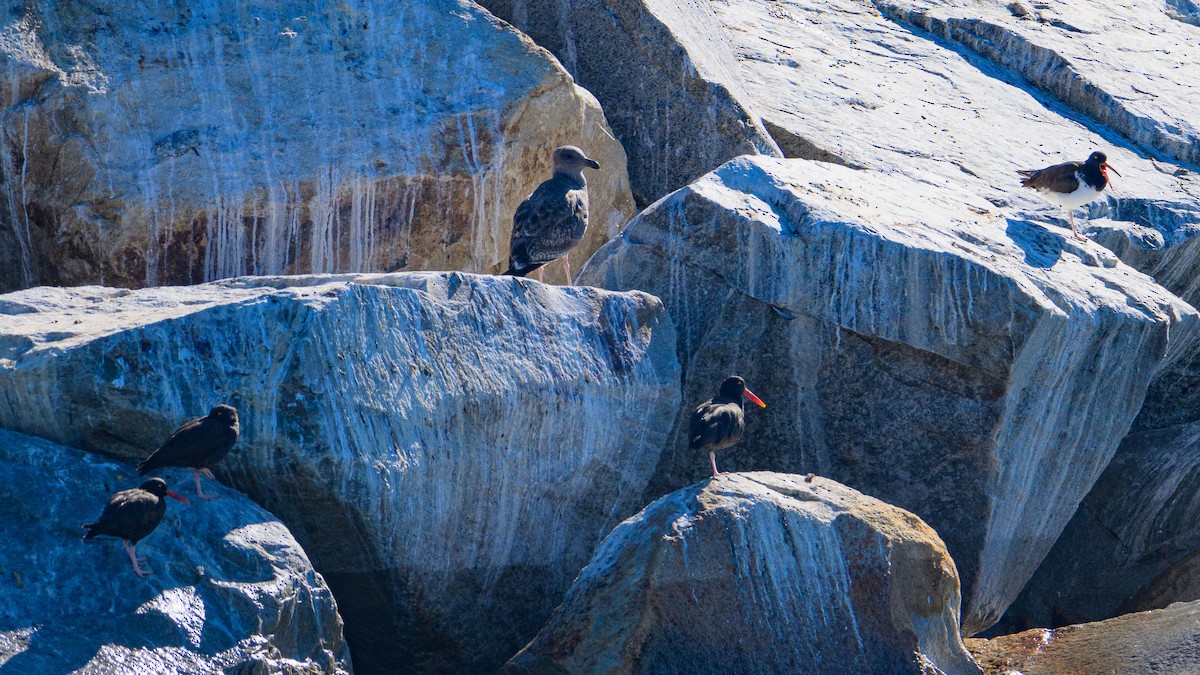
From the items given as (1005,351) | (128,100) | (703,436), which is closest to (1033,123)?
(1005,351)

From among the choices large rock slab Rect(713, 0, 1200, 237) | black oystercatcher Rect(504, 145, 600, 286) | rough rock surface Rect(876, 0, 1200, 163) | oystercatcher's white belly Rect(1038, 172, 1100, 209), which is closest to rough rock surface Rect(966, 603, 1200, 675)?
large rock slab Rect(713, 0, 1200, 237)

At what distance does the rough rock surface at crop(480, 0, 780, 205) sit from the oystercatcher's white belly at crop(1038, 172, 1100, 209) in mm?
2323

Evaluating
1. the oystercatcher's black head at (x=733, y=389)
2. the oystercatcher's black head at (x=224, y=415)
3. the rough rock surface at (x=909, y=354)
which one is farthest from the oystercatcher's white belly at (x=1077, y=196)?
the oystercatcher's black head at (x=224, y=415)

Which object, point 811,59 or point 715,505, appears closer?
point 715,505

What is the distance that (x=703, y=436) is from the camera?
315 inches

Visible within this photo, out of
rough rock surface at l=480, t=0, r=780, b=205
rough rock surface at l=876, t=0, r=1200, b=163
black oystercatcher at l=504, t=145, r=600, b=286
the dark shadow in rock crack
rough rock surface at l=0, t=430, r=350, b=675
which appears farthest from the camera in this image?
rough rock surface at l=876, t=0, r=1200, b=163

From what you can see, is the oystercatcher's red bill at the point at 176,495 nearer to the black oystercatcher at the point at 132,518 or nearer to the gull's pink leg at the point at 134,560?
the black oystercatcher at the point at 132,518

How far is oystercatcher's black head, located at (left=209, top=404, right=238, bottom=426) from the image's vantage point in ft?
22.5

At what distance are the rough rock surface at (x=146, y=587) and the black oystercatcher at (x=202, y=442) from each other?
10.3 inches

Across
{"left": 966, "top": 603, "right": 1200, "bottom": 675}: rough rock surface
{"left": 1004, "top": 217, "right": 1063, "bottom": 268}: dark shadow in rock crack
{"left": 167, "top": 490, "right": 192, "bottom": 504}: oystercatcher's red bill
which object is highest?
{"left": 1004, "top": 217, "right": 1063, "bottom": 268}: dark shadow in rock crack

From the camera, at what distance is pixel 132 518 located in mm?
6426

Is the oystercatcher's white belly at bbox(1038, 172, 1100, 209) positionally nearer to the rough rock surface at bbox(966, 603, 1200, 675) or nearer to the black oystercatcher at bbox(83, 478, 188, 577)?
the rough rock surface at bbox(966, 603, 1200, 675)

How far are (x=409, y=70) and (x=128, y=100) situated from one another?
2125mm

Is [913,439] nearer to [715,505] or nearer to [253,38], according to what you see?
[715,505]
